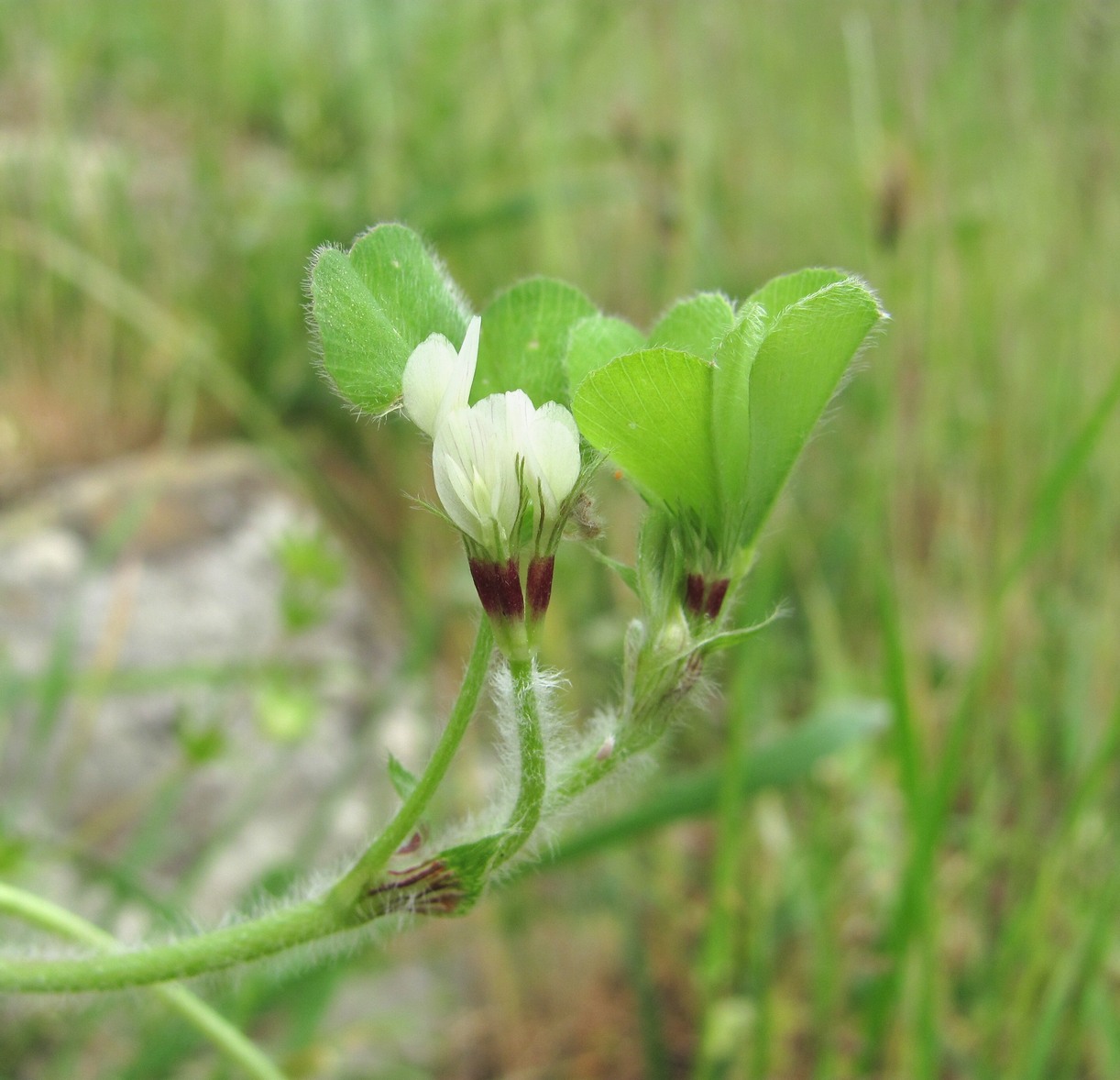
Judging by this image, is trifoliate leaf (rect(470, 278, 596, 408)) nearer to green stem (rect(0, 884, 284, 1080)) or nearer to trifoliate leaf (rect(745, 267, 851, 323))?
trifoliate leaf (rect(745, 267, 851, 323))

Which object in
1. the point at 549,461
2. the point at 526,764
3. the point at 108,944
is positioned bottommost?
the point at 108,944

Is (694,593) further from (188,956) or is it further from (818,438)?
(818,438)

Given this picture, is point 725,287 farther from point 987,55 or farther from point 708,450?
point 708,450

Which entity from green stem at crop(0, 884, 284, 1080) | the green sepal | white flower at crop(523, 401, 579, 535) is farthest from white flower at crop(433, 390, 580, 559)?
green stem at crop(0, 884, 284, 1080)

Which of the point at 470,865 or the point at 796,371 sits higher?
the point at 796,371

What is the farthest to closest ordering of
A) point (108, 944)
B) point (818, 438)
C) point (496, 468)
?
point (818, 438) < point (108, 944) < point (496, 468)

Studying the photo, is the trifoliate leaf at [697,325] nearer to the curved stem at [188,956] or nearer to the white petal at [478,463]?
the white petal at [478,463]

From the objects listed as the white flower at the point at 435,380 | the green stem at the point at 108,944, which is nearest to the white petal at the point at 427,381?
the white flower at the point at 435,380

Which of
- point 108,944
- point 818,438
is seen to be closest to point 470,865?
point 108,944
